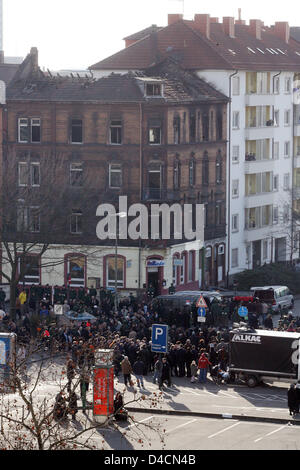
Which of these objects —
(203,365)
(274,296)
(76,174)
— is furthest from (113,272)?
(203,365)

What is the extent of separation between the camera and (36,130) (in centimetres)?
7962

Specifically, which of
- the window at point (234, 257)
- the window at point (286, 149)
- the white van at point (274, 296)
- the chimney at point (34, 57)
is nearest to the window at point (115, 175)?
the chimney at point (34, 57)

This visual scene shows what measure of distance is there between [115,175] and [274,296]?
519 inches

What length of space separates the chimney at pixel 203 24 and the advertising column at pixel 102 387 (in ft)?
168

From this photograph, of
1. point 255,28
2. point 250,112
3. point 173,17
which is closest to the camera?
point 250,112

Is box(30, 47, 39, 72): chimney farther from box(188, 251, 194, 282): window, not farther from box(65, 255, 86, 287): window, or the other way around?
box(188, 251, 194, 282): window

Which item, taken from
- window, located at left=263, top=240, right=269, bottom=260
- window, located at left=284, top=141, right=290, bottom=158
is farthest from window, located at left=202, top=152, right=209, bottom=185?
window, located at left=284, top=141, right=290, bottom=158

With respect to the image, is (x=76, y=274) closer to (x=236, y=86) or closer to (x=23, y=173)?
(x=23, y=173)

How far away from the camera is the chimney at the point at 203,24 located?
89.9m

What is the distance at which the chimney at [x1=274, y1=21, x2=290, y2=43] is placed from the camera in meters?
104

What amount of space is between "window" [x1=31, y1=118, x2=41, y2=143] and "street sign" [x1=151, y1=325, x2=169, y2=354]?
3401cm

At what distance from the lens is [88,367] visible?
142 feet

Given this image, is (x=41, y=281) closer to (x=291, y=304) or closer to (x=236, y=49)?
(x=291, y=304)

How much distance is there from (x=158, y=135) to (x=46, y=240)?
11.4m
